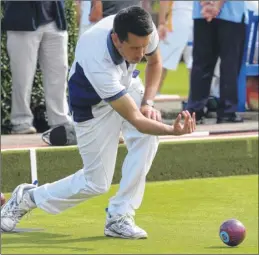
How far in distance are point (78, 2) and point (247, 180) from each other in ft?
8.88

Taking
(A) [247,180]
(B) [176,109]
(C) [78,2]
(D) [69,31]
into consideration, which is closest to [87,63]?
(A) [247,180]

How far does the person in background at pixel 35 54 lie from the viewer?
883cm

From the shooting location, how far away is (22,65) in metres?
8.94

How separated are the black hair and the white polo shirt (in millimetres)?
183

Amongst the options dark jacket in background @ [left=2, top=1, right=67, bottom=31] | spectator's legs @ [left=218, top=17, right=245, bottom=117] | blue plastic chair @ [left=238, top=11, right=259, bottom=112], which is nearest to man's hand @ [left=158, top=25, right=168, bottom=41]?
blue plastic chair @ [left=238, top=11, right=259, bottom=112]

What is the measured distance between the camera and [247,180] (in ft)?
28.5

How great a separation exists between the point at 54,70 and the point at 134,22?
3399 mm

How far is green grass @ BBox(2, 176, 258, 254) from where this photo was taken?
5973 millimetres

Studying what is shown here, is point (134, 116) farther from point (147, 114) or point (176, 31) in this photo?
point (176, 31)

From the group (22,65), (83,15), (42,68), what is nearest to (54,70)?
(42,68)

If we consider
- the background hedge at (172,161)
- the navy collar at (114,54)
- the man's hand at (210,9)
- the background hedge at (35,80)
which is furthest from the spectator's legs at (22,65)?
the navy collar at (114,54)

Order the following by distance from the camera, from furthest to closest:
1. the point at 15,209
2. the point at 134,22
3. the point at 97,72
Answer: the point at 15,209 < the point at 97,72 < the point at 134,22

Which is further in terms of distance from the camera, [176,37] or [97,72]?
→ [176,37]

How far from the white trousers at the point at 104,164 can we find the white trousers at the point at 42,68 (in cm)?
266
